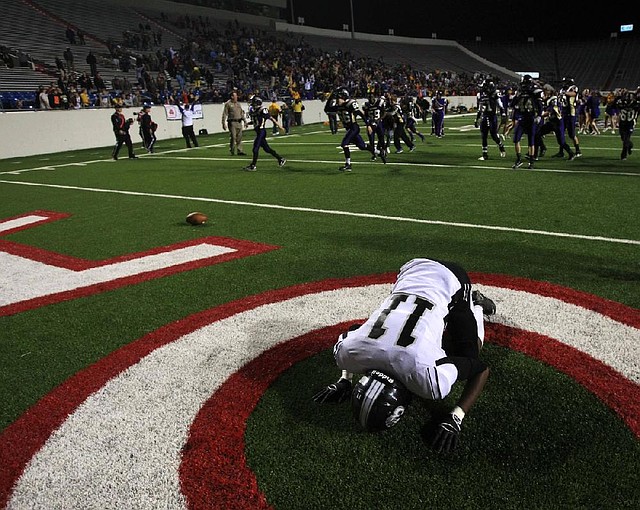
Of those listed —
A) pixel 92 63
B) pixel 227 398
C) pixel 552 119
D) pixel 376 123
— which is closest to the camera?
pixel 227 398

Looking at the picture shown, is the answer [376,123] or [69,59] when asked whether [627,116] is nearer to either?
[376,123]

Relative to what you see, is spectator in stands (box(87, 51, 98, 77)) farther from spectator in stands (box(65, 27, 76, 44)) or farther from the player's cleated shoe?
the player's cleated shoe

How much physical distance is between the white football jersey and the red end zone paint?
0.76 metres

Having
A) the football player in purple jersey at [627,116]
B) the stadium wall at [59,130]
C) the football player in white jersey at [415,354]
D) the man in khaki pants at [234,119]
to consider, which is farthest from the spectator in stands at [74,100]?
the football player in white jersey at [415,354]

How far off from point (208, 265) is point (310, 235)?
5.11 feet

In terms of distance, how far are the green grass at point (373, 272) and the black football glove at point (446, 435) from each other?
62 millimetres

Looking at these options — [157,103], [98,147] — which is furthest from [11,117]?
[157,103]

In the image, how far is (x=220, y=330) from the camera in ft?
13.8

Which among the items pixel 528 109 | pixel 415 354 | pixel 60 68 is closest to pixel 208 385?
pixel 415 354

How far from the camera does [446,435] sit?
8.84 ft

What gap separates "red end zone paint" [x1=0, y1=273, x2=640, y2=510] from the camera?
8.45ft

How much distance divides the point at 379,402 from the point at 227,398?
3.85ft

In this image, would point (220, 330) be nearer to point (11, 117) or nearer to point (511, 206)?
point (511, 206)

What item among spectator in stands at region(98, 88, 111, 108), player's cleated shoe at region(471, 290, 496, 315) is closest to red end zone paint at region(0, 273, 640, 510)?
player's cleated shoe at region(471, 290, 496, 315)
